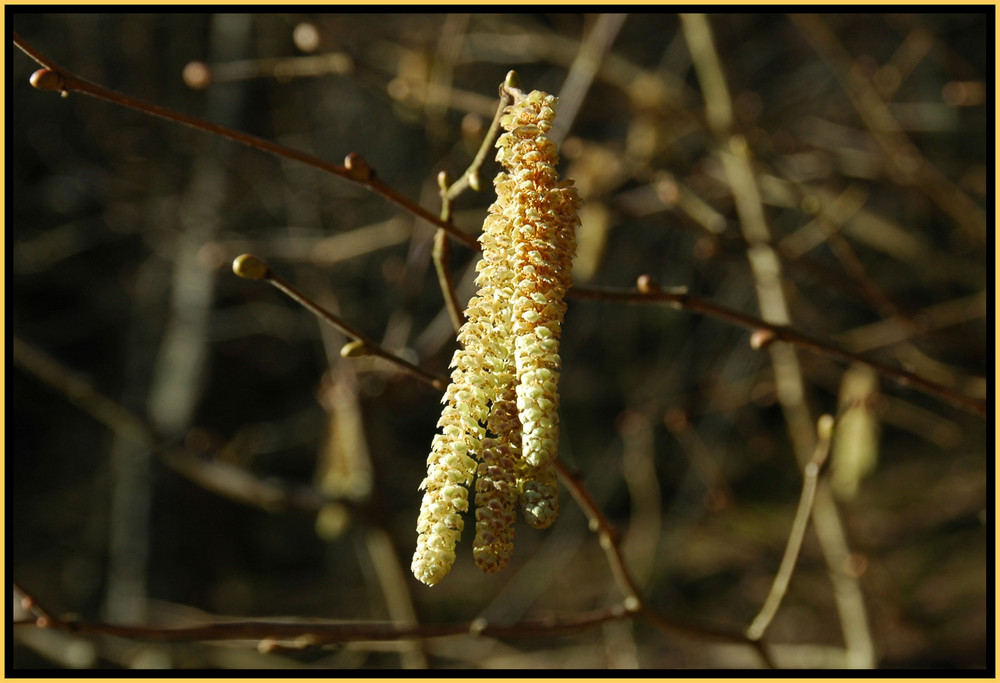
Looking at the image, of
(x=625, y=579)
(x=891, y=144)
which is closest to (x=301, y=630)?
(x=625, y=579)

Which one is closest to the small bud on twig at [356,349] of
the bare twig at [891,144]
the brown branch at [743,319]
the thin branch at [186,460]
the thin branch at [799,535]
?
the brown branch at [743,319]

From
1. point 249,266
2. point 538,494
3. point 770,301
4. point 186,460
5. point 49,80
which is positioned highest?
point 770,301

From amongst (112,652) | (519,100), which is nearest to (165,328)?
(112,652)

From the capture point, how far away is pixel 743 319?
117 cm

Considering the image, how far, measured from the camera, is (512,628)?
1.29 m

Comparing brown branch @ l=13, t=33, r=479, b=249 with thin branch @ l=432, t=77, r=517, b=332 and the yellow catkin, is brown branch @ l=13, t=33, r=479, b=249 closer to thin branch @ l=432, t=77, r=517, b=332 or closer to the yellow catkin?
thin branch @ l=432, t=77, r=517, b=332

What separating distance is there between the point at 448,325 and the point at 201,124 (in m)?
1.39

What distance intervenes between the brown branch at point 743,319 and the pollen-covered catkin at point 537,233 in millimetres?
283

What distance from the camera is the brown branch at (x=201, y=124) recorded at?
0.91 m

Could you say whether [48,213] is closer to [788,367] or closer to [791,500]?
[788,367]

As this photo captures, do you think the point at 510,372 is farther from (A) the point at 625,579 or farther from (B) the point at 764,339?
(A) the point at 625,579

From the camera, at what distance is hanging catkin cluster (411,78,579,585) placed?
0.70 m

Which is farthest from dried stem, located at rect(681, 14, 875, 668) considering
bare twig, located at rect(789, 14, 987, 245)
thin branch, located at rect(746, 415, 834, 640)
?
thin branch, located at rect(746, 415, 834, 640)

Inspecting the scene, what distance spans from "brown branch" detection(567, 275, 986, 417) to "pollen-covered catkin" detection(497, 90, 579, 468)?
0.93ft
